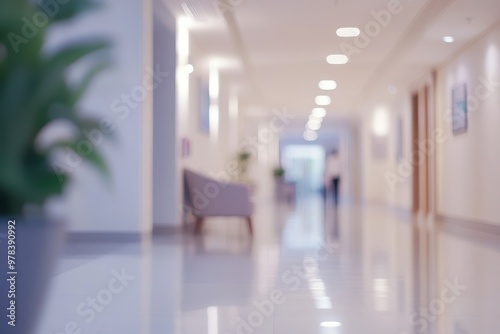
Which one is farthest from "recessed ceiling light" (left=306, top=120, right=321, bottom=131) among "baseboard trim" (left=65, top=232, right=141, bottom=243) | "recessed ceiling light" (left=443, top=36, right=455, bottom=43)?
"baseboard trim" (left=65, top=232, right=141, bottom=243)

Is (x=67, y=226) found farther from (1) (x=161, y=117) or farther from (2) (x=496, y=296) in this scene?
(1) (x=161, y=117)

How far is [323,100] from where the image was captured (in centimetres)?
1827

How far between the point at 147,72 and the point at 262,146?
15087mm

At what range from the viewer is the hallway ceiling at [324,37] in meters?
8.03

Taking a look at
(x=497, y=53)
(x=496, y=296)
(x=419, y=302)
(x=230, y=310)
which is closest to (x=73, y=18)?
(x=230, y=310)

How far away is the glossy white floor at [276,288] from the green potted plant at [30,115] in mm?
1273

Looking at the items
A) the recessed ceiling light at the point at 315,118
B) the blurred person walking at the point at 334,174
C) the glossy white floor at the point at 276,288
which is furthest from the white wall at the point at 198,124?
the recessed ceiling light at the point at 315,118

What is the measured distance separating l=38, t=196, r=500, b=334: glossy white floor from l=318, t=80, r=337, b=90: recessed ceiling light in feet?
25.3

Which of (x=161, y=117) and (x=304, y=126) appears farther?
(x=304, y=126)

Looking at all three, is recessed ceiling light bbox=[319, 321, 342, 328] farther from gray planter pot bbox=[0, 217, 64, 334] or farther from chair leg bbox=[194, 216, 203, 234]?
chair leg bbox=[194, 216, 203, 234]

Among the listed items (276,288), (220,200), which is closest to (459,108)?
(220,200)

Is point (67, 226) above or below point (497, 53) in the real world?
below

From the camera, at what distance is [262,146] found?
2262 cm

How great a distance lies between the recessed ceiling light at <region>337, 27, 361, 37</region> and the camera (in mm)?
9500
